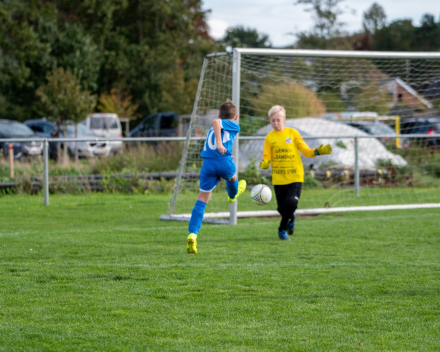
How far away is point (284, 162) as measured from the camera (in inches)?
307

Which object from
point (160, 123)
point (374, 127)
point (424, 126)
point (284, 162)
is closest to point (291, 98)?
point (424, 126)

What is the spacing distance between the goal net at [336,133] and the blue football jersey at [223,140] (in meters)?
3.26

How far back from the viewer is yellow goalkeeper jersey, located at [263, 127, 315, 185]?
7.77m

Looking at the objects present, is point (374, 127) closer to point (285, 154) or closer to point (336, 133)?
point (336, 133)

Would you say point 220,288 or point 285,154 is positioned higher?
point 285,154

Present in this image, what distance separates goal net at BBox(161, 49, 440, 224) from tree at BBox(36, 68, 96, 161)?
8.30 m

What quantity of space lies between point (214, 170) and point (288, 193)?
1.38 m

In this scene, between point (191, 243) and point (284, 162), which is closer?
point (191, 243)

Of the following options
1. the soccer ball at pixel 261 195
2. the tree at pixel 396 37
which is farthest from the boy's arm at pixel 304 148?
the tree at pixel 396 37

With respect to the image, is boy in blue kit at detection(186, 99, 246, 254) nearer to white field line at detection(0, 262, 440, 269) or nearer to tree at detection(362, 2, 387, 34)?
white field line at detection(0, 262, 440, 269)

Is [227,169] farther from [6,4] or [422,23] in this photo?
[422,23]

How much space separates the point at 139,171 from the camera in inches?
567

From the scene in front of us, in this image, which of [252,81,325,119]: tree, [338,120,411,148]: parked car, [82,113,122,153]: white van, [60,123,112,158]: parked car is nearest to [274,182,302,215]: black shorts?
[60,123,112,158]: parked car

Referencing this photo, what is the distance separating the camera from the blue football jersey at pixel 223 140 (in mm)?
6796
